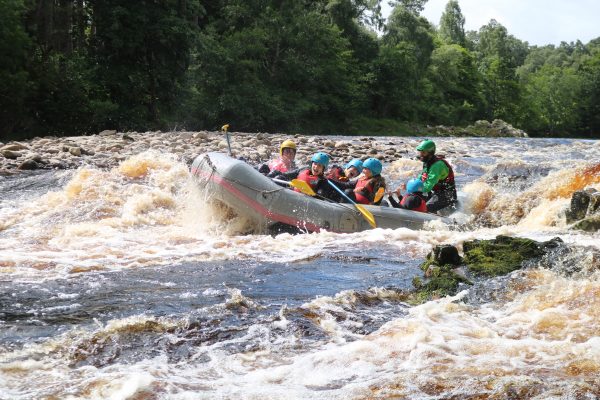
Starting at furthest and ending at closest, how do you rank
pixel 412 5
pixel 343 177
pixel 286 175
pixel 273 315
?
pixel 412 5 → pixel 343 177 → pixel 286 175 → pixel 273 315

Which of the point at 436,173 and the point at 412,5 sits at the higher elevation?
the point at 412,5

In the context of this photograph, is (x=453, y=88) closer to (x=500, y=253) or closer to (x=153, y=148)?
(x=153, y=148)

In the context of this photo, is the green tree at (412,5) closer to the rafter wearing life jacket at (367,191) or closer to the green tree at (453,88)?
the green tree at (453,88)

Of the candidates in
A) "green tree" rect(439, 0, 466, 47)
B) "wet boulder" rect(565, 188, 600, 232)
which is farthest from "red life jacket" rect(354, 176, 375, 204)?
"green tree" rect(439, 0, 466, 47)

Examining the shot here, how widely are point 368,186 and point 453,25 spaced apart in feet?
217

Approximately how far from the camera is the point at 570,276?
21.8ft

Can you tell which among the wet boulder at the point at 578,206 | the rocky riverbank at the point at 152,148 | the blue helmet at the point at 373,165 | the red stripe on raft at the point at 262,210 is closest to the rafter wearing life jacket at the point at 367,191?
the blue helmet at the point at 373,165

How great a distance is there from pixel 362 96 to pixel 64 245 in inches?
1460

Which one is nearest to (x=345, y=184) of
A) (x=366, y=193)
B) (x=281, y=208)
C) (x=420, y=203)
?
(x=366, y=193)

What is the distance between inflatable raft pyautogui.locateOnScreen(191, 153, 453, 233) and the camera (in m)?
9.25

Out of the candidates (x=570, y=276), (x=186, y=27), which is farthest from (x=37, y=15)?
(x=570, y=276)

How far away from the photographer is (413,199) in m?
9.91

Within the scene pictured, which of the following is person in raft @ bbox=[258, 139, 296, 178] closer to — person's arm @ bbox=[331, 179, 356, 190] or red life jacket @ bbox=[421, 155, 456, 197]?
person's arm @ bbox=[331, 179, 356, 190]

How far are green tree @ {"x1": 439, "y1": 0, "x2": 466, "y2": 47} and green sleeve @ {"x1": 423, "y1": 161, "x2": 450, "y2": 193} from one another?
63720 millimetres
